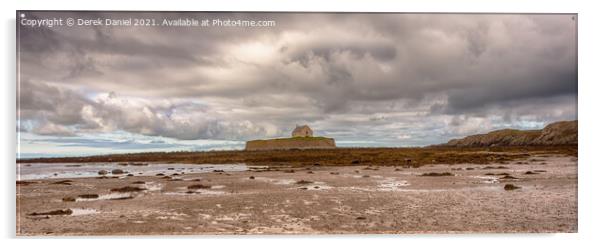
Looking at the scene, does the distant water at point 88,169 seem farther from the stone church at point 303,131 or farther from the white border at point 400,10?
the stone church at point 303,131

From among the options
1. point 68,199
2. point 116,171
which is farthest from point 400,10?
point 116,171

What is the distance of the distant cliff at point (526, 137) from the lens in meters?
11.1

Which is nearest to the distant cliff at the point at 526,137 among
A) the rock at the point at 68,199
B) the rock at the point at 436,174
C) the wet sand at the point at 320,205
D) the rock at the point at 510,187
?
the wet sand at the point at 320,205

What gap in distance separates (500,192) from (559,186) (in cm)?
183

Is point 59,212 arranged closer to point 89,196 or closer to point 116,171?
point 89,196

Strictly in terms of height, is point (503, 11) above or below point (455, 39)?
above

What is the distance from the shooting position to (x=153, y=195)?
12.1m

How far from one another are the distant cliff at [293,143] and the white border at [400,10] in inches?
115

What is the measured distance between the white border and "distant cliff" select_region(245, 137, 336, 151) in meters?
2.92

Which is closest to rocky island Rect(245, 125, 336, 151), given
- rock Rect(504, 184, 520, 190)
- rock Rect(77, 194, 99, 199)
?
rock Rect(77, 194, 99, 199)
